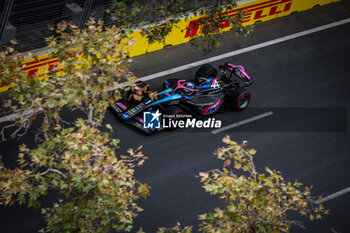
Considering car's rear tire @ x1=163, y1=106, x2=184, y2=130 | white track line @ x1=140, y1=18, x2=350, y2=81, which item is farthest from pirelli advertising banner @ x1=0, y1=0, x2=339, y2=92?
car's rear tire @ x1=163, y1=106, x2=184, y2=130

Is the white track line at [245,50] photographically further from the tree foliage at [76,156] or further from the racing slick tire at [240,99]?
the tree foliage at [76,156]

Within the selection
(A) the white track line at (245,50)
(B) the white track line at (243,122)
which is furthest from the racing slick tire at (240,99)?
(A) the white track line at (245,50)

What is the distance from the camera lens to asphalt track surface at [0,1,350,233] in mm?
10672

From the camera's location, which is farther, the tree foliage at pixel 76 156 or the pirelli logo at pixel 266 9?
the pirelli logo at pixel 266 9

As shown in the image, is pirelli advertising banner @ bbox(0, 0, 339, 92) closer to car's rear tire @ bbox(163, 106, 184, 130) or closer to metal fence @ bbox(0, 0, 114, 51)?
metal fence @ bbox(0, 0, 114, 51)

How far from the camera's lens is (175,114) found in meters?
12.3

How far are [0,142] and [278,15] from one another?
38.6 feet

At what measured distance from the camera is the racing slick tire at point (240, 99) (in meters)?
12.9

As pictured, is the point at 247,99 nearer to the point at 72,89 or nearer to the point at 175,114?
the point at 175,114

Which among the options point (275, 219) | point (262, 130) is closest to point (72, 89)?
point (275, 219)

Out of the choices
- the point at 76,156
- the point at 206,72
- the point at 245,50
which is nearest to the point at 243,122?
the point at 206,72

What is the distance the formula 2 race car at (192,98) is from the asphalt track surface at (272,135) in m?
0.38

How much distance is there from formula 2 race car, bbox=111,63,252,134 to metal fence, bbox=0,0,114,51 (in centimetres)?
292

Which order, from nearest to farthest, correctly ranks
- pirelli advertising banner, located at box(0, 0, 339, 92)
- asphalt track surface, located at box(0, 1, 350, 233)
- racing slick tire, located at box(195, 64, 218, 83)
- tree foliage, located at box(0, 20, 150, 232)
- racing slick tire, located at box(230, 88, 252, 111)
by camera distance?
1. tree foliage, located at box(0, 20, 150, 232)
2. asphalt track surface, located at box(0, 1, 350, 233)
3. racing slick tire, located at box(230, 88, 252, 111)
4. racing slick tire, located at box(195, 64, 218, 83)
5. pirelli advertising banner, located at box(0, 0, 339, 92)
